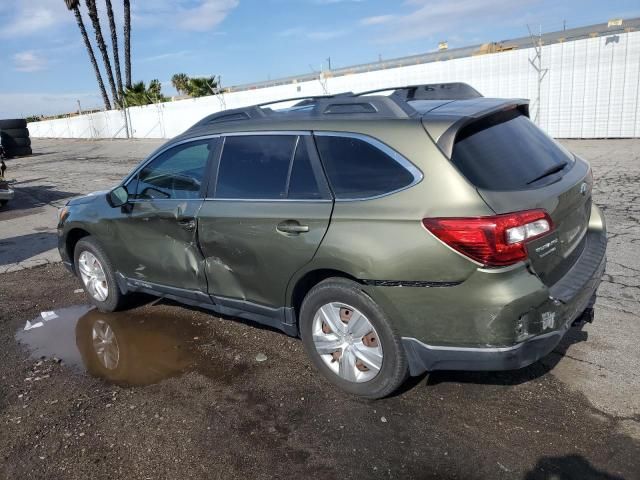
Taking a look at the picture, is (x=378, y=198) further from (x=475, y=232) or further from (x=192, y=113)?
(x=192, y=113)

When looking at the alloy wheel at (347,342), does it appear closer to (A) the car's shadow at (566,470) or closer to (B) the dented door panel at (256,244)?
(B) the dented door panel at (256,244)

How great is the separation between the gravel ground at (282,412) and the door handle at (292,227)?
105 cm

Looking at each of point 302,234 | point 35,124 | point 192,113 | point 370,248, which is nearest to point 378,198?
point 370,248

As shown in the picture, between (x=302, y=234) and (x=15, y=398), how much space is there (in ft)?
7.48

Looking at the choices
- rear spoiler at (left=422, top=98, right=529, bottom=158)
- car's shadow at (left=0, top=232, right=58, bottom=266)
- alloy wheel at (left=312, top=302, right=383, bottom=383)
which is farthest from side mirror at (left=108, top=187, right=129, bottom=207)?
car's shadow at (left=0, top=232, right=58, bottom=266)

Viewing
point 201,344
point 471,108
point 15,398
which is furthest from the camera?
point 201,344

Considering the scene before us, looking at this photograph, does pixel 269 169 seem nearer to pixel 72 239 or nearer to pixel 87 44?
pixel 72 239

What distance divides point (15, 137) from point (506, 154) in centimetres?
3156

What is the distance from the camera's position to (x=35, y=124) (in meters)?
57.2

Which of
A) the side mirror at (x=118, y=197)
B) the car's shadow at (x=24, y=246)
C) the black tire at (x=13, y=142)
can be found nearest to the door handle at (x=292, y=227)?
the side mirror at (x=118, y=197)

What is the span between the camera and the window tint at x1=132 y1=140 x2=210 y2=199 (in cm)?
402

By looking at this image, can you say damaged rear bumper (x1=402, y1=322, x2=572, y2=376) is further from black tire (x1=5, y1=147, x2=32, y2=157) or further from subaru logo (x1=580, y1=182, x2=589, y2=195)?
black tire (x1=5, y1=147, x2=32, y2=157)

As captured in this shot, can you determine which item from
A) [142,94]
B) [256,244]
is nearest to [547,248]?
[256,244]

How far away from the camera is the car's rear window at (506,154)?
2.87 metres
